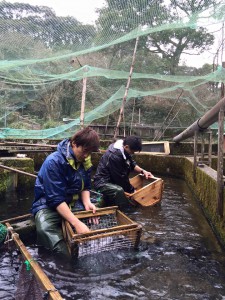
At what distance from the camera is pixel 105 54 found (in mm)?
18141

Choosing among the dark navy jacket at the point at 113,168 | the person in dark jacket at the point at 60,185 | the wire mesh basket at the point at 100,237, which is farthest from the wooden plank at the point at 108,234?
the dark navy jacket at the point at 113,168

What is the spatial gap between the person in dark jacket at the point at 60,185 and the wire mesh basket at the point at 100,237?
0.11 meters

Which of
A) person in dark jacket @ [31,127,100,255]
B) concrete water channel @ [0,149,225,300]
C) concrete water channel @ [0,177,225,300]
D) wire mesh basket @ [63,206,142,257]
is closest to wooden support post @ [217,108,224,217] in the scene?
concrete water channel @ [0,149,225,300]

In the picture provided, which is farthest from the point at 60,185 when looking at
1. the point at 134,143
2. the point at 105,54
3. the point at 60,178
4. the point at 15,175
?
the point at 105,54

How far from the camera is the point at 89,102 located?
64.3 ft

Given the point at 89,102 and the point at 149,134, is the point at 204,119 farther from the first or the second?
the point at 89,102

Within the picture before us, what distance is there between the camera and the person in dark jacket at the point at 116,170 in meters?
5.94

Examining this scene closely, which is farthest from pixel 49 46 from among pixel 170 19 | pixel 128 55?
pixel 128 55

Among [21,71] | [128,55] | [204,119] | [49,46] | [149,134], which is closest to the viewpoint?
[204,119]

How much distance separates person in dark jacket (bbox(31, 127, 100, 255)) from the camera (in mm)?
3619

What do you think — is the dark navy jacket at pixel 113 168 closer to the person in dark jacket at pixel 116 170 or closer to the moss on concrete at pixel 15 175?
the person in dark jacket at pixel 116 170

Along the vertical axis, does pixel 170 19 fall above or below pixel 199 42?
below

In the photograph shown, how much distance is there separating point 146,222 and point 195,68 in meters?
17.1

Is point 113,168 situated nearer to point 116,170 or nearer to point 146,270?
point 116,170
